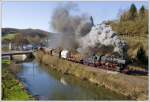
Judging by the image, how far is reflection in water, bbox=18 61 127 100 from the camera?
380cm

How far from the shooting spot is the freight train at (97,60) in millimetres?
4020

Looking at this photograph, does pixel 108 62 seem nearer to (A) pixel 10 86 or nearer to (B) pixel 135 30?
(B) pixel 135 30

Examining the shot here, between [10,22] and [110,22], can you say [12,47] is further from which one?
[110,22]

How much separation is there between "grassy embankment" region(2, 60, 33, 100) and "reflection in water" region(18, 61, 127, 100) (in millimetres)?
88

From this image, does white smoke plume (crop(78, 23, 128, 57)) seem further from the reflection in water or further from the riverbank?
the reflection in water

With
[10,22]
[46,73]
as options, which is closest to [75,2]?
[10,22]

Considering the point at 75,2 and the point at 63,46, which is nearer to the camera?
the point at 75,2

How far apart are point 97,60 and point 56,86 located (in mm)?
571

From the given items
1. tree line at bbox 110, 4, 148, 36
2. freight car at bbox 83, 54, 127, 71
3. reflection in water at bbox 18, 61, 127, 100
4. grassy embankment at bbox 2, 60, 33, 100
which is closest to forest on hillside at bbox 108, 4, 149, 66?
tree line at bbox 110, 4, 148, 36

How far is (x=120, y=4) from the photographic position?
3.74m

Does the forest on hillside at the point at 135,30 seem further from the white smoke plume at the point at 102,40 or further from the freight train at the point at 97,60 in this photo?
the freight train at the point at 97,60

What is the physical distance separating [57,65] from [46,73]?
172 mm

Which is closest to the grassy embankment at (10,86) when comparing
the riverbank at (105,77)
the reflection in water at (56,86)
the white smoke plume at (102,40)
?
the reflection in water at (56,86)

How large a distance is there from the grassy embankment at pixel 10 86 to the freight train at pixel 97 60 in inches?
18.7
